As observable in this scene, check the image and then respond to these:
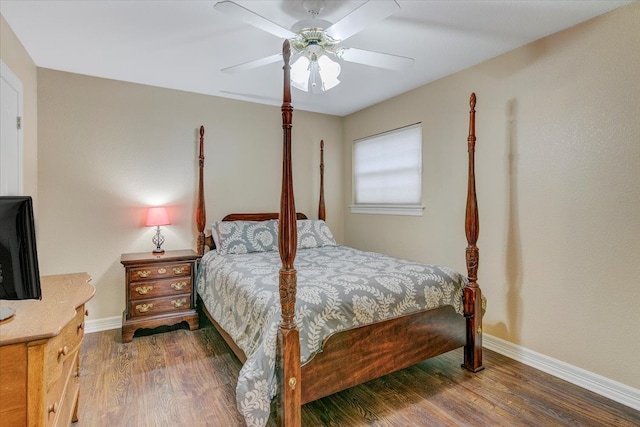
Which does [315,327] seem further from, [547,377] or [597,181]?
[597,181]

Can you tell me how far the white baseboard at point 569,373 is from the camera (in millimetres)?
2070

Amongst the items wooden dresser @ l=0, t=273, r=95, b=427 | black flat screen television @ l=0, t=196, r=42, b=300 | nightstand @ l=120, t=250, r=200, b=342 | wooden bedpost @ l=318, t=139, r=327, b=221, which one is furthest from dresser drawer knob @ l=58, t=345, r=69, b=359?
wooden bedpost @ l=318, t=139, r=327, b=221

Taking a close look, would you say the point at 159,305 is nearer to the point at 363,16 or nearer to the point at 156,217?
the point at 156,217

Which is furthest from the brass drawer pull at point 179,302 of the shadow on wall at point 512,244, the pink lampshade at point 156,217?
the shadow on wall at point 512,244

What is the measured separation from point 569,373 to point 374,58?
252cm

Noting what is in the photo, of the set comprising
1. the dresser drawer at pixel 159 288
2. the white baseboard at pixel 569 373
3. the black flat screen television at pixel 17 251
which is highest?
the black flat screen television at pixel 17 251

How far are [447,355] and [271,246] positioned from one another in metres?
1.93

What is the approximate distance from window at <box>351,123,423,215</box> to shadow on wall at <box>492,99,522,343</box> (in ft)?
3.12

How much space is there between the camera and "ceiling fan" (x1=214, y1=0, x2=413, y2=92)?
1.67 meters

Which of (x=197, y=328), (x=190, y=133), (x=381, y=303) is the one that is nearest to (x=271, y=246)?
(x=197, y=328)

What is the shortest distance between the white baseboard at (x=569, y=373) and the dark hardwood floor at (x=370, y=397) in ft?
0.19

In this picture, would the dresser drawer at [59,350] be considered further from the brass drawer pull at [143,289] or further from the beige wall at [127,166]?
the beige wall at [127,166]

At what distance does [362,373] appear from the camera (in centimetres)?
196

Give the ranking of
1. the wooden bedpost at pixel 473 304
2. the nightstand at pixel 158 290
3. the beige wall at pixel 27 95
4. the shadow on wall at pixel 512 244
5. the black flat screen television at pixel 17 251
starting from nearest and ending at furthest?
the black flat screen television at pixel 17 251, the beige wall at pixel 27 95, the wooden bedpost at pixel 473 304, the shadow on wall at pixel 512 244, the nightstand at pixel 158 290
